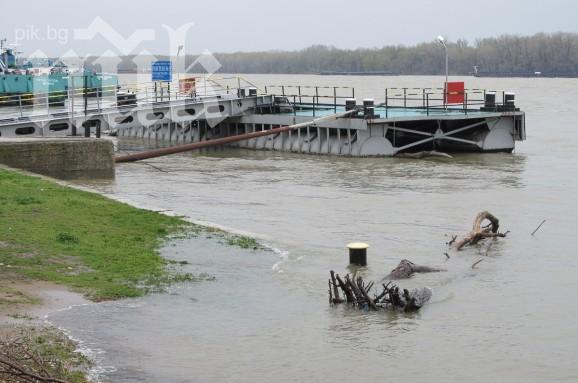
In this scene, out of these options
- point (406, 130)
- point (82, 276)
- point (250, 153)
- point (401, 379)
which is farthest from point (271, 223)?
point (250, 153)

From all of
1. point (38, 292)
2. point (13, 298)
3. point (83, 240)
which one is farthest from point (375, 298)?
point (83, 240)

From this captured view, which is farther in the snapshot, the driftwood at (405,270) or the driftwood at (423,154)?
the driftwood at (423,154)

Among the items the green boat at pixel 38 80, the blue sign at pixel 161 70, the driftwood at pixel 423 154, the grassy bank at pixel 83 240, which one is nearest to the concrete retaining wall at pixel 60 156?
the grassy bank at pixel 83 240

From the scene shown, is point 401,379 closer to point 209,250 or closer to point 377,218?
point 209,250

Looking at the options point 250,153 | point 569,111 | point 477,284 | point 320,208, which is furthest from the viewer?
point 569,111

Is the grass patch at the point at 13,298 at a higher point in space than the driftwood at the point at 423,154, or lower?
lower

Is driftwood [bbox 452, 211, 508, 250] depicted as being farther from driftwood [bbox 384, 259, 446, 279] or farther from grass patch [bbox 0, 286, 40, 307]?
grass patch [bbox 0, 286, 40, 307]

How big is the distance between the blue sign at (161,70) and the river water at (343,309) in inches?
828

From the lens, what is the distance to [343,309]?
14039mm

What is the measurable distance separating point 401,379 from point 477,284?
17.5ft

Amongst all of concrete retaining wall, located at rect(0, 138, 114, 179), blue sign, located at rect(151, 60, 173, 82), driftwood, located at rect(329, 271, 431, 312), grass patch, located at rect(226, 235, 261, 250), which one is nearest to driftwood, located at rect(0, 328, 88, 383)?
driftwood, located at rect(329, 271, 431, 312)

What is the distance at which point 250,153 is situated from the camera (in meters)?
44.6

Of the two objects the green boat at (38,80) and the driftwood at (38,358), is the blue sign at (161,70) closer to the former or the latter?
the green boat at (38,80)

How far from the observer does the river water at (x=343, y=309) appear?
11.7 metres
